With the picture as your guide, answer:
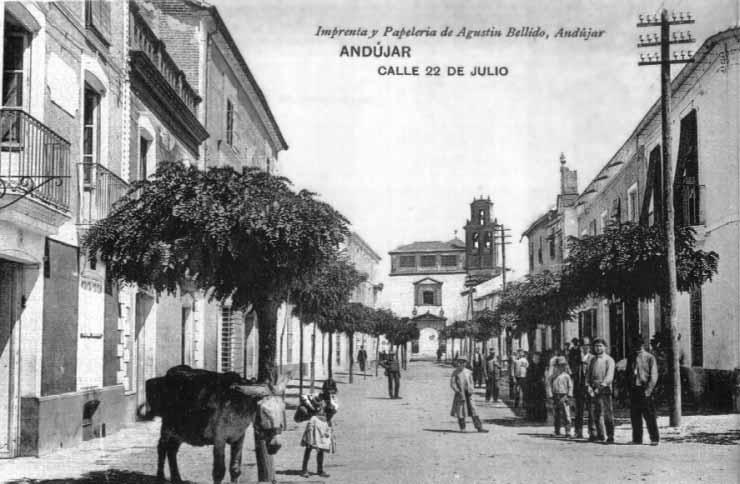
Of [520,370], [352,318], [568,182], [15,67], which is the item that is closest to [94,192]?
[15,67]

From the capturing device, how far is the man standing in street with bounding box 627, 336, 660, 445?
12273 millimetres

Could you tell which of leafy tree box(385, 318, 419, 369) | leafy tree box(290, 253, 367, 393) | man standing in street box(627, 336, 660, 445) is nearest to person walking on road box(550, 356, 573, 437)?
man standing in street box(627, 336, 660, 445)

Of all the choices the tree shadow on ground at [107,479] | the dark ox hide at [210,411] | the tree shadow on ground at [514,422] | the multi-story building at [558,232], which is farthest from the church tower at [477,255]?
the dark ox hide at [210,411]

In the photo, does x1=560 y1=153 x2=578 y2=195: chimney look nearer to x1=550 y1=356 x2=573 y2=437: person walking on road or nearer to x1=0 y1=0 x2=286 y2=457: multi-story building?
x1=0 y1=0 x2=286 y2=457: multi-story building

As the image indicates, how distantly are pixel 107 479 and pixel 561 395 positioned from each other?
7.39 m

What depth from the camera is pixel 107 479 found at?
30.2ft

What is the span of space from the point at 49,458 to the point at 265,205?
461 cm

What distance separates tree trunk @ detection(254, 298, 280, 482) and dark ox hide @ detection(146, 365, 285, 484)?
21 cm

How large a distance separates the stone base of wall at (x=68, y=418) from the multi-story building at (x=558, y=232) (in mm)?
22742

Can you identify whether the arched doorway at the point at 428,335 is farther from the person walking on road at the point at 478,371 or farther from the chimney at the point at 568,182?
the person walking on road at the point at 478,371

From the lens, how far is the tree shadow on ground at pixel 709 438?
40.0ft

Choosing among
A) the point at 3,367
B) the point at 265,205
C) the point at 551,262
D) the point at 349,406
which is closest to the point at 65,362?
the point at 3,367

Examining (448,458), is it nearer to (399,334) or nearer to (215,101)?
(215,101)

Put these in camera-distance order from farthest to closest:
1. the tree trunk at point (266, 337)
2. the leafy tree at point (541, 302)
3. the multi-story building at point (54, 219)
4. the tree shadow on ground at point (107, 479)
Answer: the leafy tree at point (541, 302), the multi-story building at point (54, 219), the tree shadow on ground at point (107, 479), the tree trunk at point (266, 337)
